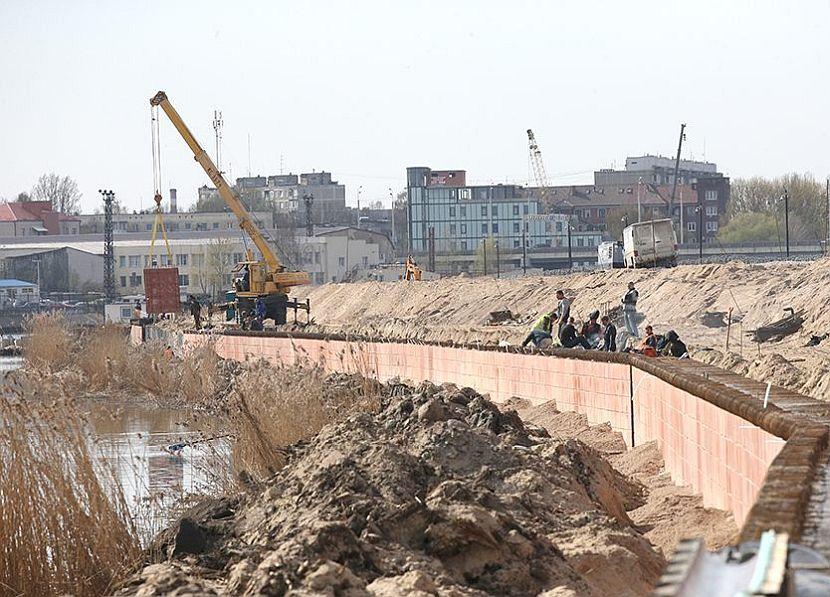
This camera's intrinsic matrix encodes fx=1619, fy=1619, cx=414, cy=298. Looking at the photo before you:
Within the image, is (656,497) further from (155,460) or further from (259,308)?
(259,308)

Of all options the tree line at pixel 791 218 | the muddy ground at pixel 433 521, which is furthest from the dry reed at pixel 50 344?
the tree line at pixel 791 218

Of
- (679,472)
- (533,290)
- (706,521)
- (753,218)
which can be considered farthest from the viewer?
(753,218)

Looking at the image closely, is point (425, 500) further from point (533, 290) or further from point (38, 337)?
point (533, 290)

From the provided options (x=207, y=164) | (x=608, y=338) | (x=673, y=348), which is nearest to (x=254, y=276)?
(x=207, y=164)

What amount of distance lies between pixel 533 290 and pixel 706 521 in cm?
5627

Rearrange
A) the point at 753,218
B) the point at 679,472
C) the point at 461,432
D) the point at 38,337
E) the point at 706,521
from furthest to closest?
1. the point at 753,218
2. the point at 38,337
3. the point at 679,472
4. the point at 461,432
5. the point at 706,521

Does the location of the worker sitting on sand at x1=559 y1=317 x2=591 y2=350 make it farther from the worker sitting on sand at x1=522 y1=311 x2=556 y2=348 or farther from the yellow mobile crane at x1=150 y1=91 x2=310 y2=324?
the yellow mobile crane at x1=150 y1=91 x2=310 y2=324

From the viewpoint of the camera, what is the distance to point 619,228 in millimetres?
168500

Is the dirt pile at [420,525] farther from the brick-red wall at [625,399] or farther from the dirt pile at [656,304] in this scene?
the dirt pile at [656,304]

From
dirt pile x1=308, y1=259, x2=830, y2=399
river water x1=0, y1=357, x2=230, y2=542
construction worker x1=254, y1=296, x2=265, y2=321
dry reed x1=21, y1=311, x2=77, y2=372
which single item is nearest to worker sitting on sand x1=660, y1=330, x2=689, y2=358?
dirt pile x1=308, y1=259, x2=830, y2=399

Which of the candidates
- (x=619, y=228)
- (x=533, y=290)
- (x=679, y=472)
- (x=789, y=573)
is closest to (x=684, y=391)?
(x=679, y=472)

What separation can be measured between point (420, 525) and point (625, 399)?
919 centimetres

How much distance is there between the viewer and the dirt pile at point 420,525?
9438 millimetres

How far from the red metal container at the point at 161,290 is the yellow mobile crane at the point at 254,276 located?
11706mm
